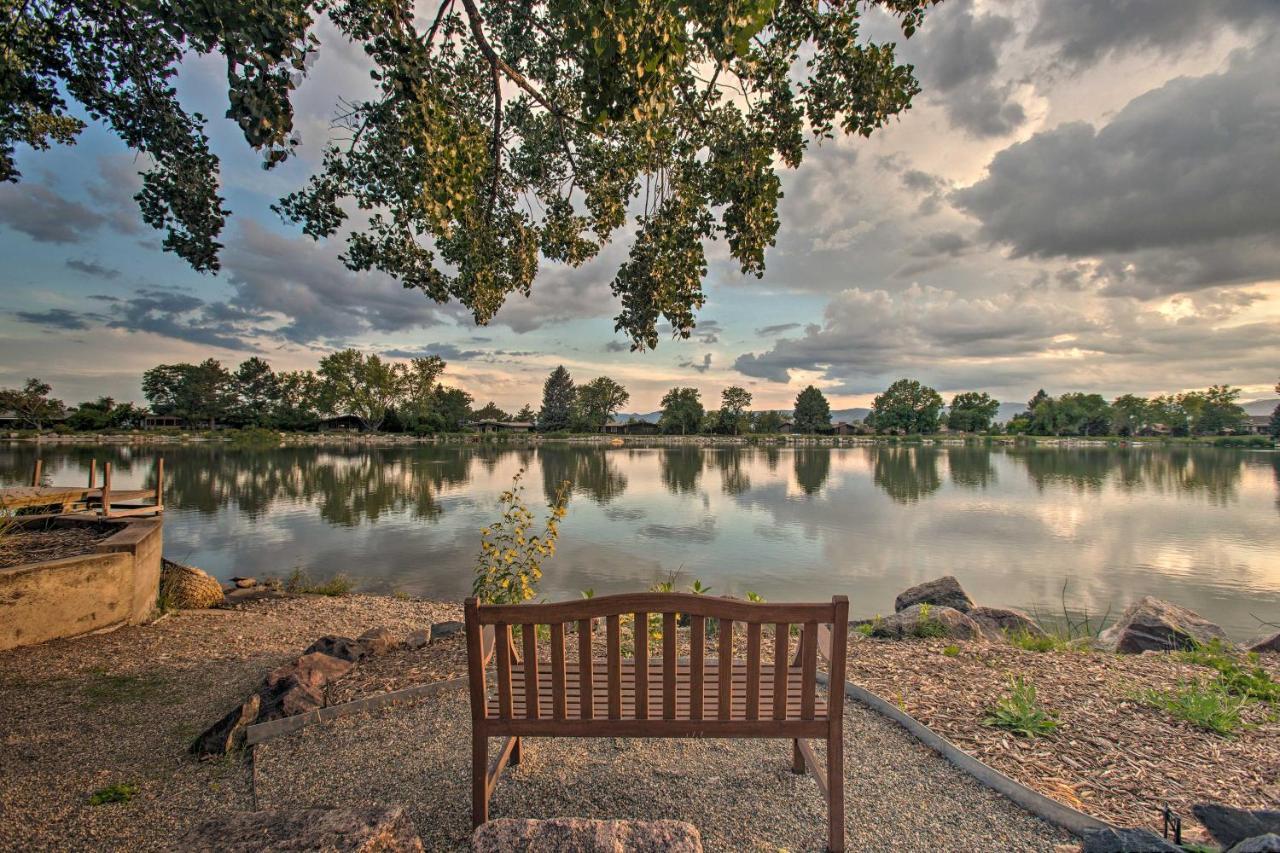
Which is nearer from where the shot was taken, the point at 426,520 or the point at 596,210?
the point at 596,210

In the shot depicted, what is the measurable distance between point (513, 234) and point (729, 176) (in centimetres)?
327

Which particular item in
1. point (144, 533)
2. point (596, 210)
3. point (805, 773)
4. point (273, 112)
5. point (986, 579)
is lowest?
point (986, 579)

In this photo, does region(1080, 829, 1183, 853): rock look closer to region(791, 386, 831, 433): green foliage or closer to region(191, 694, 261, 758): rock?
region(191, 694, 261, 758): rock

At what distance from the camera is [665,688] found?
224 cm

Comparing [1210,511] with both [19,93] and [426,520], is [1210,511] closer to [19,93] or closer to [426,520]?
[426,520]

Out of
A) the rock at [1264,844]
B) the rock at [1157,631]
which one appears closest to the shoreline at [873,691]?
the rock at [1157,631]

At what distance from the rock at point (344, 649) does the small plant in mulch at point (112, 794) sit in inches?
56.7

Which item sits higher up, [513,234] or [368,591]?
[513,234]

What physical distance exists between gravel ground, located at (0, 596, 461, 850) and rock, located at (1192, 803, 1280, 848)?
3947mm

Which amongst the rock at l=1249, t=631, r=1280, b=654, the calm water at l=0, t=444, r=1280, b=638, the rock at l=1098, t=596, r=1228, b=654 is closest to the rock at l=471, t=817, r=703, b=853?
the rock at l=1098, t=596, r=1228, b=654

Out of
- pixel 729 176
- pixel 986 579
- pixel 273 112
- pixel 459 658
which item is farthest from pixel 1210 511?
pixel 273 112

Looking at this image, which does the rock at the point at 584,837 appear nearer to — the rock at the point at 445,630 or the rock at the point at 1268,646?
the rock at the point at 445,630

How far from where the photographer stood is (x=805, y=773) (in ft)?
9.14

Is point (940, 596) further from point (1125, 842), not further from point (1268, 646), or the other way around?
point (1125, 842)
